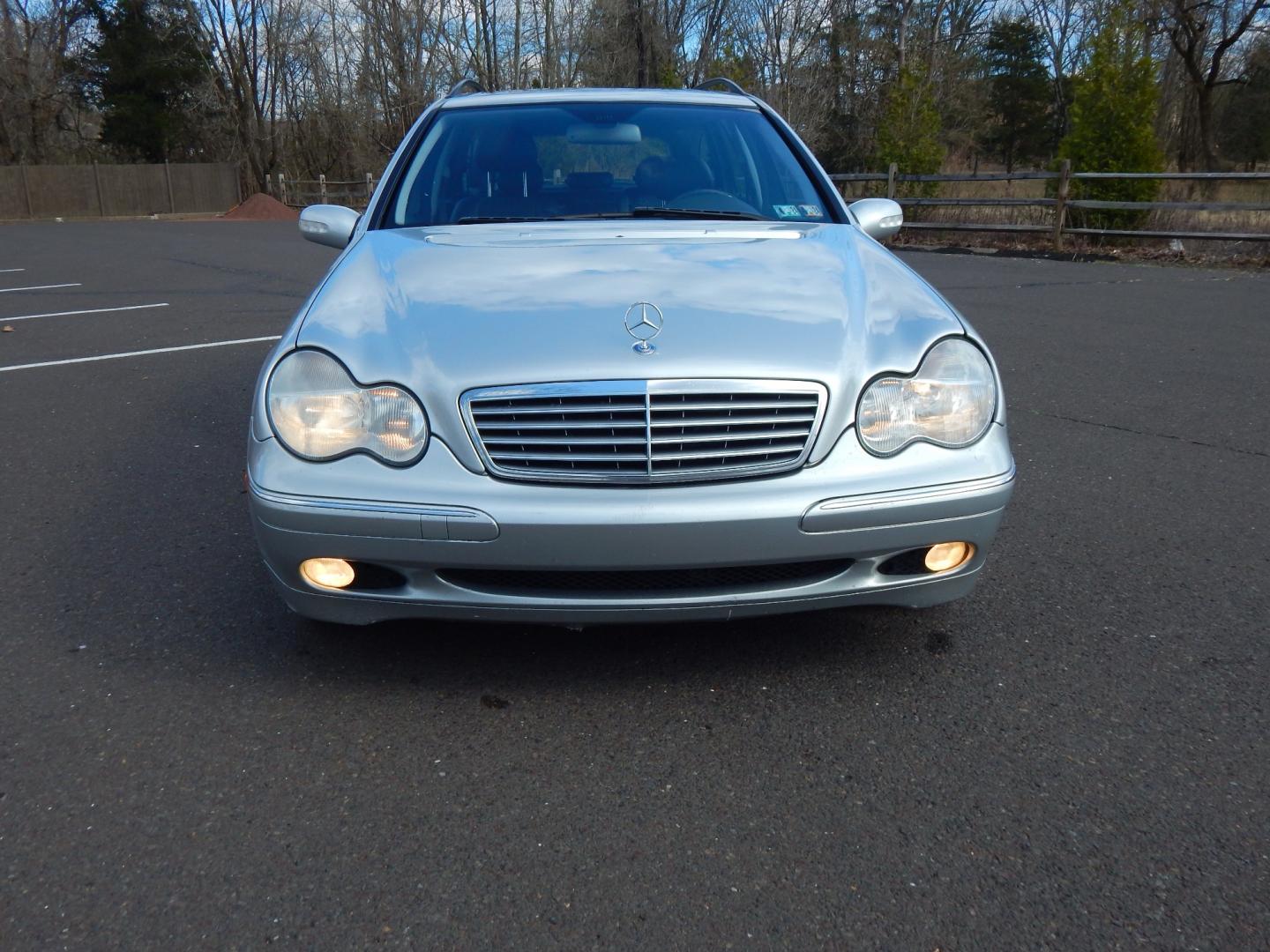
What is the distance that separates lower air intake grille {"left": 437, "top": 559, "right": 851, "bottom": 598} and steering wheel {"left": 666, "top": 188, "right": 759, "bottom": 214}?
1726mm

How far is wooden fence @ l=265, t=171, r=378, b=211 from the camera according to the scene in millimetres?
37906

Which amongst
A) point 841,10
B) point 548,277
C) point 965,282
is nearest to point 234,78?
point 841,10

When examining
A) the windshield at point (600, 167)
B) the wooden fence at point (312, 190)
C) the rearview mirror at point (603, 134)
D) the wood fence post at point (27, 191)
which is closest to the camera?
the windshield at point (600, 167)

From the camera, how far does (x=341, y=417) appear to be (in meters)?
2.42

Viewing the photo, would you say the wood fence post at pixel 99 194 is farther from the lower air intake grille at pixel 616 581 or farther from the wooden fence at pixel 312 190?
the lower air intake grille at pixel 616 581

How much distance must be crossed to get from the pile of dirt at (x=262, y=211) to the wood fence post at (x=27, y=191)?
7235 millimetres

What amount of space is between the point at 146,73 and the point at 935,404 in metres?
47.0

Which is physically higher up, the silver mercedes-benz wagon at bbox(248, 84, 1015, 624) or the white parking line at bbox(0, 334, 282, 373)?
the silver mercedes-benz wagon at bbox(248, 84, 1015, 624)

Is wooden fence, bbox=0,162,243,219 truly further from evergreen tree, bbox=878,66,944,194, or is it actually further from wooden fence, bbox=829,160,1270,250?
wooden fence, bbox=829,160,1270,250

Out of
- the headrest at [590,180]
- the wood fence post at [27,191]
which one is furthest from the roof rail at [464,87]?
the wood fence post at [27,191]

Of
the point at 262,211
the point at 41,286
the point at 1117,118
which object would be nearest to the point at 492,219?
the point at 41,286

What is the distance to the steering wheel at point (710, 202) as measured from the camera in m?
3.72

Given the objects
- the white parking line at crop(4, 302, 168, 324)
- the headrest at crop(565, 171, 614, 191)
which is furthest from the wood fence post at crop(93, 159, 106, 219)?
the headrest at crop(565, 171, 614, 191)

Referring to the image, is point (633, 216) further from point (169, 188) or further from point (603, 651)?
point (169, 188)
